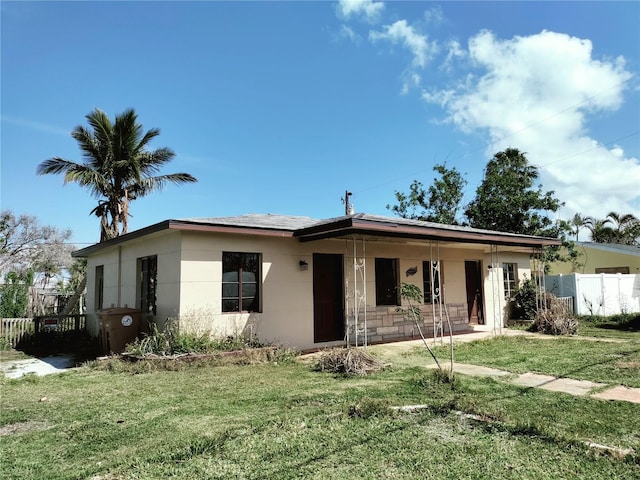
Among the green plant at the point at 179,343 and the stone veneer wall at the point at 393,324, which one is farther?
the stone veneer wall at the point at 393,324

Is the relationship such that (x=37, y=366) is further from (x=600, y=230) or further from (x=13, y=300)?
(x=600, y=230)

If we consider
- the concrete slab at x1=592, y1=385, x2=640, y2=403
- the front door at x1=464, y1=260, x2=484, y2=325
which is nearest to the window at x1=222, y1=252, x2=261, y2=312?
the concrete slab at x1=592, y1=385, x2=640, y2=403

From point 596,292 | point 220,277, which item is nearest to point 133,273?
point 220,277

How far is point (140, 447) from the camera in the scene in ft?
12.2

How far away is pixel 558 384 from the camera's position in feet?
19.2

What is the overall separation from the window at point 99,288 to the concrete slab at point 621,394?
1343 cm

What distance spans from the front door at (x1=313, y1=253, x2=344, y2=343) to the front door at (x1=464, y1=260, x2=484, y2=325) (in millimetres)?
5522

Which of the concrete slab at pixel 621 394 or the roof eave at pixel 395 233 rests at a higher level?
the roof eave at pixel 395 233

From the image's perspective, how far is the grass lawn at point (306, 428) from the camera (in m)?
3.21

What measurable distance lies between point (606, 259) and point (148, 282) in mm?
25302

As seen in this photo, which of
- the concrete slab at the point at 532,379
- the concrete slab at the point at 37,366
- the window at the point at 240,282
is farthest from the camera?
the window at the point at 240,282

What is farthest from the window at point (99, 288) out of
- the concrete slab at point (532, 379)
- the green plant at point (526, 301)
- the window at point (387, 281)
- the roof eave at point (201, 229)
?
the green plant at point (526, 301)

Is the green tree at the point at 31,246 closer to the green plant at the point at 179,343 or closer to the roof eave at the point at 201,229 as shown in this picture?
the roof eave at the point at 201,229

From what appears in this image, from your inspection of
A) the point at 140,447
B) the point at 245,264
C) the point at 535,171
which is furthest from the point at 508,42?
the point at 140,447
